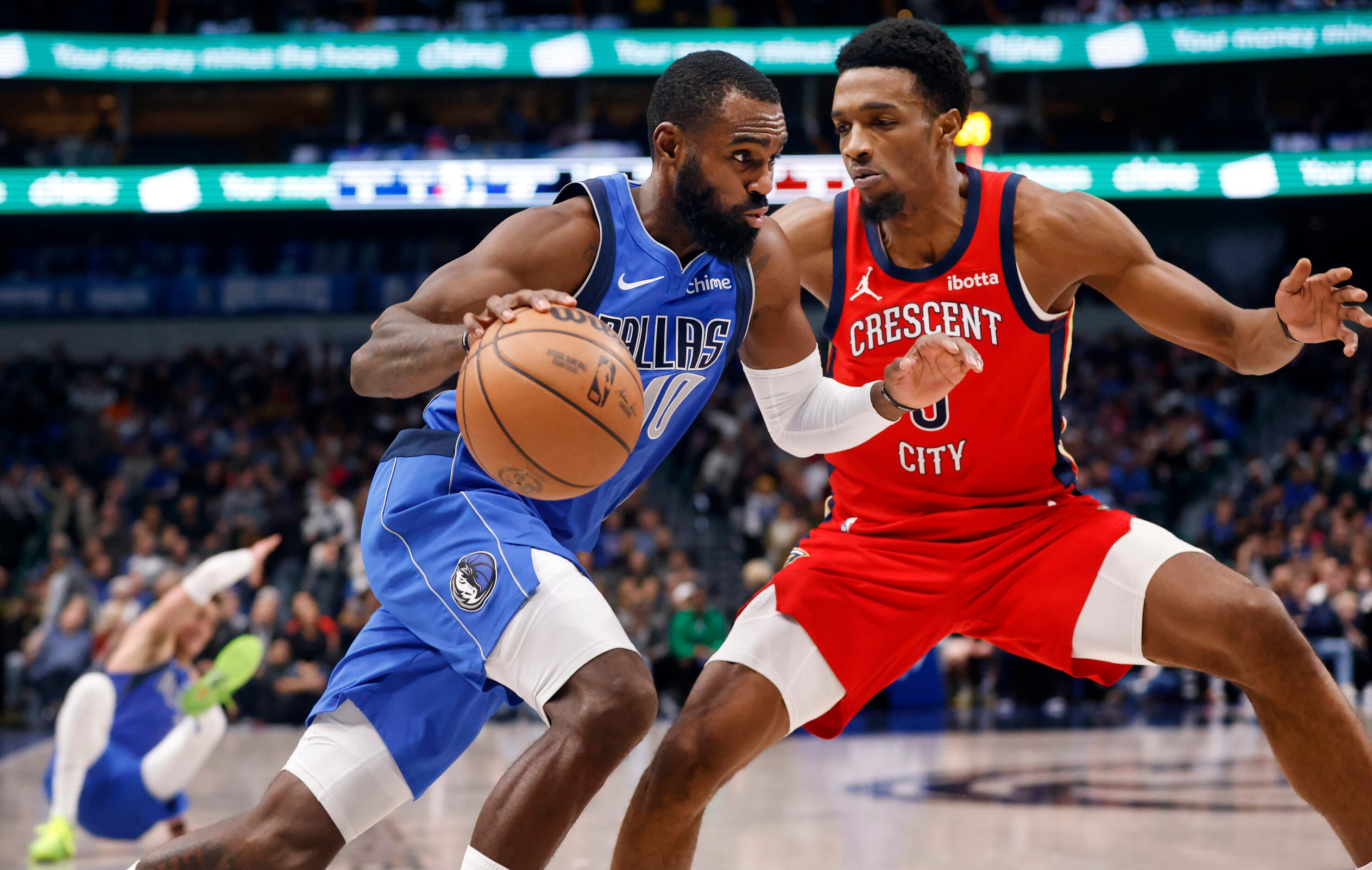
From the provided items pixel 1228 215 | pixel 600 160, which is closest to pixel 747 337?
pixel 600 160

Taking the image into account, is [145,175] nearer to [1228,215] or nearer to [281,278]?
[281,278]

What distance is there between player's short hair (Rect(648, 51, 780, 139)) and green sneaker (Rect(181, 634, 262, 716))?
4.27 metres

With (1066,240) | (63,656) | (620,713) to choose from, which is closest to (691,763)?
(620,713)

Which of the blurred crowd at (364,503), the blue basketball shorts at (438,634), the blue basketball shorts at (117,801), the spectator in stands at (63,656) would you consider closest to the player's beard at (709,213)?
the blue basketball shorts at (438,634)

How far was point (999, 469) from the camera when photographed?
3.44m

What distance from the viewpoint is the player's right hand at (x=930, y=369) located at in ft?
10.0

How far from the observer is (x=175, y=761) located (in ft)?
19.2

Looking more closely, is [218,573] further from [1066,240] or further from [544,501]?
[1066,240]

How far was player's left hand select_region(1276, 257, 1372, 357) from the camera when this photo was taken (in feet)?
9.91

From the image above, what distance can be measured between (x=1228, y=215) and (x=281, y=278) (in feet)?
46.7

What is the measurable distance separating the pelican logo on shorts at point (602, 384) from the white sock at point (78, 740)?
4.44 meters

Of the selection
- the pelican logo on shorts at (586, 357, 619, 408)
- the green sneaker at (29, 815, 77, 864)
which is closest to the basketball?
the pelican logo on shorts at (586, 357, 619, 408)

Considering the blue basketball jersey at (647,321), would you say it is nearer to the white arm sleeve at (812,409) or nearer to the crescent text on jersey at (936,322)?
the white arm sleeve at (812,409)

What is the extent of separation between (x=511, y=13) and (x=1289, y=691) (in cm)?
1818
